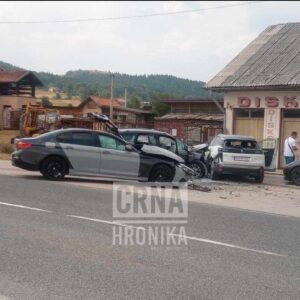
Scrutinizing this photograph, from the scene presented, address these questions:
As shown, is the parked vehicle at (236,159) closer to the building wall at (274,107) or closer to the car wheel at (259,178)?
the car wheel at (259,178)

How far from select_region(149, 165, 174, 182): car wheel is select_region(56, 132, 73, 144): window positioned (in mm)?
2429

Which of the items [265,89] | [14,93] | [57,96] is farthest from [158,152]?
[57,96]

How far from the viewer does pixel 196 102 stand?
184 ft

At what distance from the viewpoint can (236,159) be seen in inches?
660

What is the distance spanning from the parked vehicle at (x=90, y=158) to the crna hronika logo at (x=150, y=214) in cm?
48

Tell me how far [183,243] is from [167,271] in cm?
153

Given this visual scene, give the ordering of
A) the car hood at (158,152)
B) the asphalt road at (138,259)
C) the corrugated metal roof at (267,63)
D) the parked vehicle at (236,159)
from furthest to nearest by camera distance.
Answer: the corrugated metal roof at (267,63) < the parked vehicle at (236,159) < the car hood at (158,152) < the asphalt road at (138,259)

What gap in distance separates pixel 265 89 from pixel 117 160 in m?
10.3

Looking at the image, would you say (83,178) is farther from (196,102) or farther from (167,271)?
(196,102)

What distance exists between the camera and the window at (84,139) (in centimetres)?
1484

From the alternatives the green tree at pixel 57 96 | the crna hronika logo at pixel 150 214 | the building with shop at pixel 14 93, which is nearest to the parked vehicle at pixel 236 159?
the crna hronika logo at pixel 150 214

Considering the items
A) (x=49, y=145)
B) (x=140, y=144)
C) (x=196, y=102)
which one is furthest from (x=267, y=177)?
(x=196, y=102)

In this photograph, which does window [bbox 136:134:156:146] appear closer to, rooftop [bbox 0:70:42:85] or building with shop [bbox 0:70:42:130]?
building with shop [bbox 0:70:42:130]

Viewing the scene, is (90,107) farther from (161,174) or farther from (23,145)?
(161,174)
